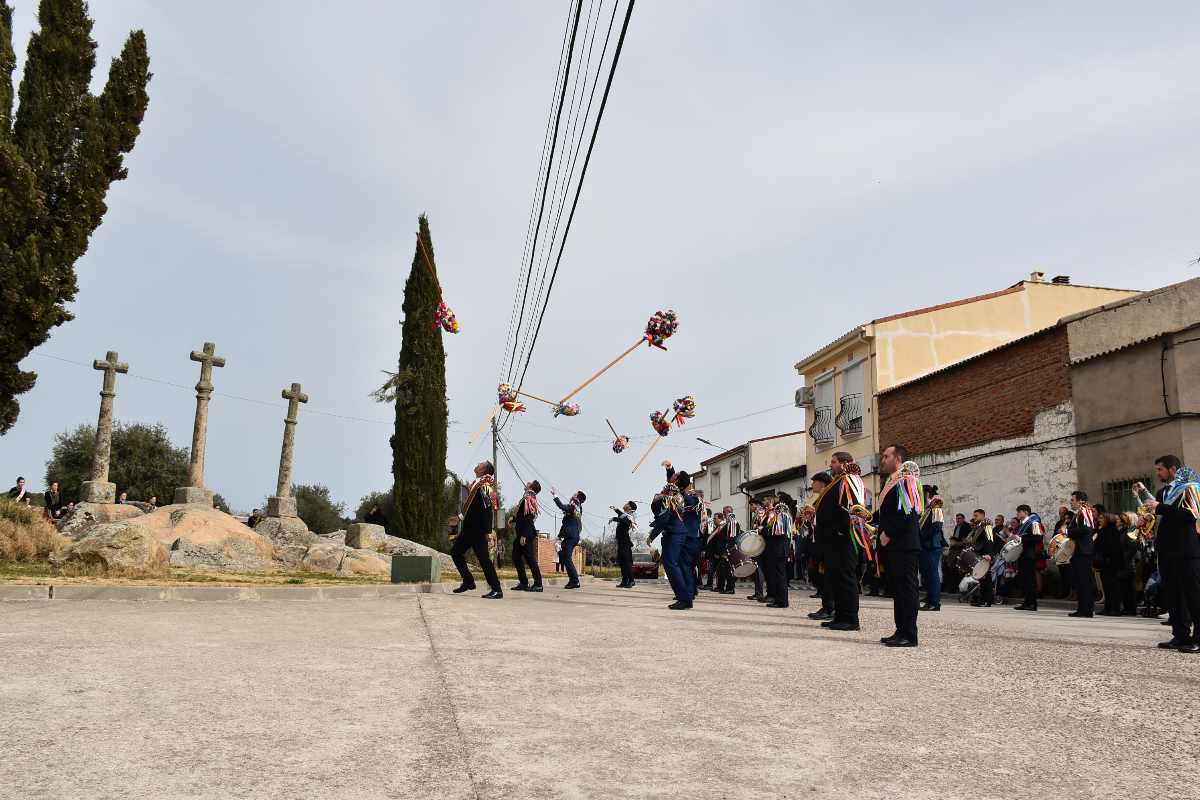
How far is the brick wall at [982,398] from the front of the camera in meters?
20.3

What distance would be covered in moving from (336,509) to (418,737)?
5743 cm

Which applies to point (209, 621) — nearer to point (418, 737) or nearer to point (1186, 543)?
point (418, 737)

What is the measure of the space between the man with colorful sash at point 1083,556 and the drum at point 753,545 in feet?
14.5

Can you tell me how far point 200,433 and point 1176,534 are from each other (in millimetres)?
23480

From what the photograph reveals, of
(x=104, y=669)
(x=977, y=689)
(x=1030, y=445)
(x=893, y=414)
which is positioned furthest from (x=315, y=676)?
(x=893, y=414)

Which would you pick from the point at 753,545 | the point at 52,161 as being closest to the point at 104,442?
the point at 52,161

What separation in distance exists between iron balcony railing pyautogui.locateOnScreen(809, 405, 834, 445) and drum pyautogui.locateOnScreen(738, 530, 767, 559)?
18.8 meters

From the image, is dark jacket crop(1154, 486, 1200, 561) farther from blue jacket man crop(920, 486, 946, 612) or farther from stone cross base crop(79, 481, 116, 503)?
stone cross base crop(79, 481, 116, 503)

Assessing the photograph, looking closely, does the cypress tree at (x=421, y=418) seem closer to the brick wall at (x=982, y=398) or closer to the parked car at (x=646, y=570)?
the parked car at (x=646, y=570)

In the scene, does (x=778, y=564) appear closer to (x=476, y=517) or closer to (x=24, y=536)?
(x=476, y=517)

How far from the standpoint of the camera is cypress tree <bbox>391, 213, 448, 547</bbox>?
3216cm

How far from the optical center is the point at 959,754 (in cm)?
371

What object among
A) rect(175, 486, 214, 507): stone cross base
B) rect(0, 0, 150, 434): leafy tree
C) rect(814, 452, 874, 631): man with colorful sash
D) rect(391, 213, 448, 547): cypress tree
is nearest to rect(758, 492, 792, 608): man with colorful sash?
rect(814, 452, 874, 631): man with colorful sash

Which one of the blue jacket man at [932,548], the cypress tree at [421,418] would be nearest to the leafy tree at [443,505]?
the cypress tree at [421,418]
